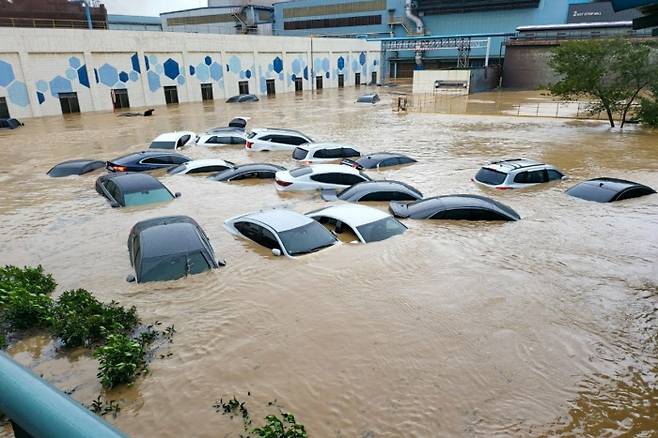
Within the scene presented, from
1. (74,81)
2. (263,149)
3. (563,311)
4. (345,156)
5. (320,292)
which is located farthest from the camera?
(74,81)

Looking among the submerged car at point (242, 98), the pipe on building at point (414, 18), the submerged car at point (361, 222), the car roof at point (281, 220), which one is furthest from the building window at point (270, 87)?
the car roof at point (281, 220)

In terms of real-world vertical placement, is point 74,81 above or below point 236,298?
above

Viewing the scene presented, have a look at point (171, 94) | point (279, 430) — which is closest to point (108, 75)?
point (171, 94)

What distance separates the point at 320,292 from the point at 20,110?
33.2 m

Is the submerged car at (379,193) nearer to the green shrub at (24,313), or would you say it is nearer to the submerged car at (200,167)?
the submerged car at (200,167)

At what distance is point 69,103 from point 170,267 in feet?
107

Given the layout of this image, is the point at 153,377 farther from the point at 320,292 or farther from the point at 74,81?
the point at 74,81

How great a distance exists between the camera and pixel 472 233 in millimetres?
11930

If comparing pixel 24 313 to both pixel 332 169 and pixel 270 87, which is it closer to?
pixel 332 169

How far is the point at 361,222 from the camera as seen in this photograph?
36.5 ft

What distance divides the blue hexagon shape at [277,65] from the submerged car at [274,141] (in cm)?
3161

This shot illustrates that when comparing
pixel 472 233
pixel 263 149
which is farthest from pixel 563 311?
pixel 263 149

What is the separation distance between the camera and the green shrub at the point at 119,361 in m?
6.19

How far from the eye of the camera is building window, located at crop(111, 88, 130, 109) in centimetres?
3797
